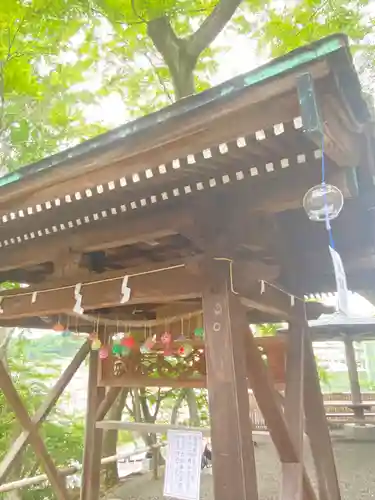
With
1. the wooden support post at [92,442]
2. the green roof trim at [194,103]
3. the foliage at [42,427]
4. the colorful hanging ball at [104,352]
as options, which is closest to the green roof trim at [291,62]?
the green roof trim at [194,103]

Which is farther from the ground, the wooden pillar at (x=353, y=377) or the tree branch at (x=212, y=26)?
the tree branch at (x=212, y=26)

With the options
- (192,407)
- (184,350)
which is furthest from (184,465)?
(192,407)

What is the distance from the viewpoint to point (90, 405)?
17.8 feet

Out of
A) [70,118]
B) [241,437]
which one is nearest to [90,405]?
[241,437]

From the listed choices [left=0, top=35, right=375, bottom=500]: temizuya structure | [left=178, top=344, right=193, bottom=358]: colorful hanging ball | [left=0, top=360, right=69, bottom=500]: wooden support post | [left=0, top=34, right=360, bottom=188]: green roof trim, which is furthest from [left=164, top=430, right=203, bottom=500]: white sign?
[left=0, top=34, right=360, bottom=188]: green roof trim

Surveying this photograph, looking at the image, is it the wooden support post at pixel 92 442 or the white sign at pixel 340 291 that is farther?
the wooden support post at pixel 92 442

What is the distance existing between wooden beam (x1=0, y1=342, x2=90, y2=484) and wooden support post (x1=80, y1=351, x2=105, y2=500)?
23cm

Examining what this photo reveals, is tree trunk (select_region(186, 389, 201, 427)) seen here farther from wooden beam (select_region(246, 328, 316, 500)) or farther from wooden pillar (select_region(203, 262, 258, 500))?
wooden pillar (select_region(203, 262, 258, 500))

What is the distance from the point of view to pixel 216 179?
2.51 meters

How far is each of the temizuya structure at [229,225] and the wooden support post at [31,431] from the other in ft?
4.10

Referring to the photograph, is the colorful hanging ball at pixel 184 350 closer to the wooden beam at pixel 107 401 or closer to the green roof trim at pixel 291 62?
the wooden beam at pixel 107 401

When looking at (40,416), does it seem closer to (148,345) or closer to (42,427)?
(148,345)

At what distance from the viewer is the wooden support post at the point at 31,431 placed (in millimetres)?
4633

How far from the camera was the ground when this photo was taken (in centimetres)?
667
